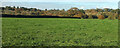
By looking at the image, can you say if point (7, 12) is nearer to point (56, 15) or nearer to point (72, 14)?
point (56, 15)

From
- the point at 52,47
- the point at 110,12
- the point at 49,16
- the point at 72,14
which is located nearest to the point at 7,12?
the point at 49,16

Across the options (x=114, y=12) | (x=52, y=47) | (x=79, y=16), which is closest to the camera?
(x=52, y=47)

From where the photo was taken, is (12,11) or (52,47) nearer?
(52,47)

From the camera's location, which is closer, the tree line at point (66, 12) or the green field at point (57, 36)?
the green field at point (57, 36)

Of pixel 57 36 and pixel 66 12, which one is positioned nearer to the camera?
pixel 57 36

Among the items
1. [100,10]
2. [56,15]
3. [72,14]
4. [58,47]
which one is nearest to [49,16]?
[56,15]

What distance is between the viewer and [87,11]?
240ft

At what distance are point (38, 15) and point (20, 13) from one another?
26.7ft

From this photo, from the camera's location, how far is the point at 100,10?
71625 mm

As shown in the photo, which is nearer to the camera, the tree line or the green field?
the green field

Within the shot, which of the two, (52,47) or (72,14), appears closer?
(52,47)

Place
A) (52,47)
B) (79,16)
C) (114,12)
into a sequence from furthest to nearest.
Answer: (79,16) < (114,12) < (52,47)

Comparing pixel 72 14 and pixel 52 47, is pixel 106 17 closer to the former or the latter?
pixel 72 14

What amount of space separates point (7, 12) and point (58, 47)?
212 feet
